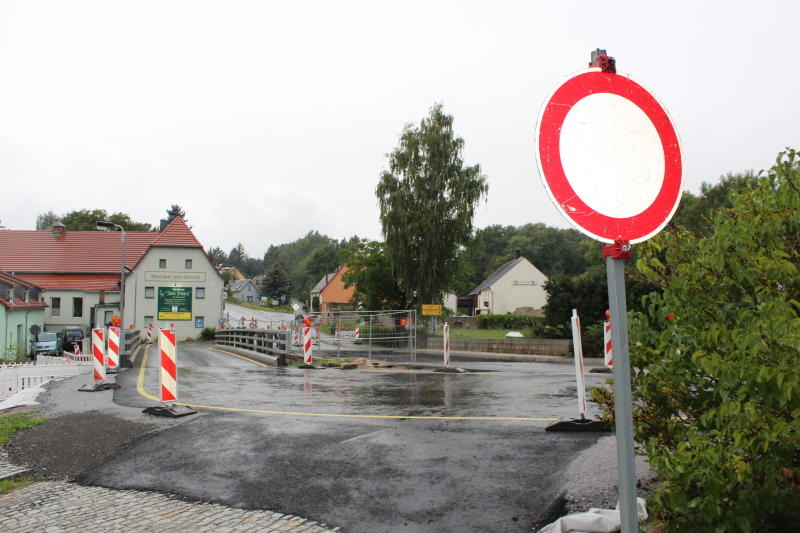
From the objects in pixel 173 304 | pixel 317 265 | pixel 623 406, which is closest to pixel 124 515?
pixel 623 406

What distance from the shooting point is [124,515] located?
488 centimetres

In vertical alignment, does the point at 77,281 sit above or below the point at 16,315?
above

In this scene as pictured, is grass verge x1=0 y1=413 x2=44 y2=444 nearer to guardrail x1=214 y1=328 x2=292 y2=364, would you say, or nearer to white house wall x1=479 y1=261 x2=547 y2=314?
guardrail x1=214 y1=328 x2=292 y2=364

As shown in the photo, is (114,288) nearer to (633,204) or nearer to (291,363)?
(291,363)

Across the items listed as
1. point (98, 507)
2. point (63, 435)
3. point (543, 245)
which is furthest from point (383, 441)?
point (543, 245)

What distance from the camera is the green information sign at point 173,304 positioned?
53.3m

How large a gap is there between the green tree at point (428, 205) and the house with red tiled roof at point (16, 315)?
72.4 feet

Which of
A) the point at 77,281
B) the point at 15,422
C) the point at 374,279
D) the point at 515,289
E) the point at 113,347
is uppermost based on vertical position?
the point at 77,281

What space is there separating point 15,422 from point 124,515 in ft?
16.1

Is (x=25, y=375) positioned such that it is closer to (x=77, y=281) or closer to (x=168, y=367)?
Answer: (x=168, y=367)

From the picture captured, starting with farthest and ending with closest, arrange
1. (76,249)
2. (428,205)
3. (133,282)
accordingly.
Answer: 1. (76,249)
2. (133,282)
3. (428,205)

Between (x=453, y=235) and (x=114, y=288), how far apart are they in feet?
112

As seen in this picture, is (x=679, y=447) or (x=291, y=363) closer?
(x=679, y=447)

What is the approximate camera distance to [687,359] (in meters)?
2.70
